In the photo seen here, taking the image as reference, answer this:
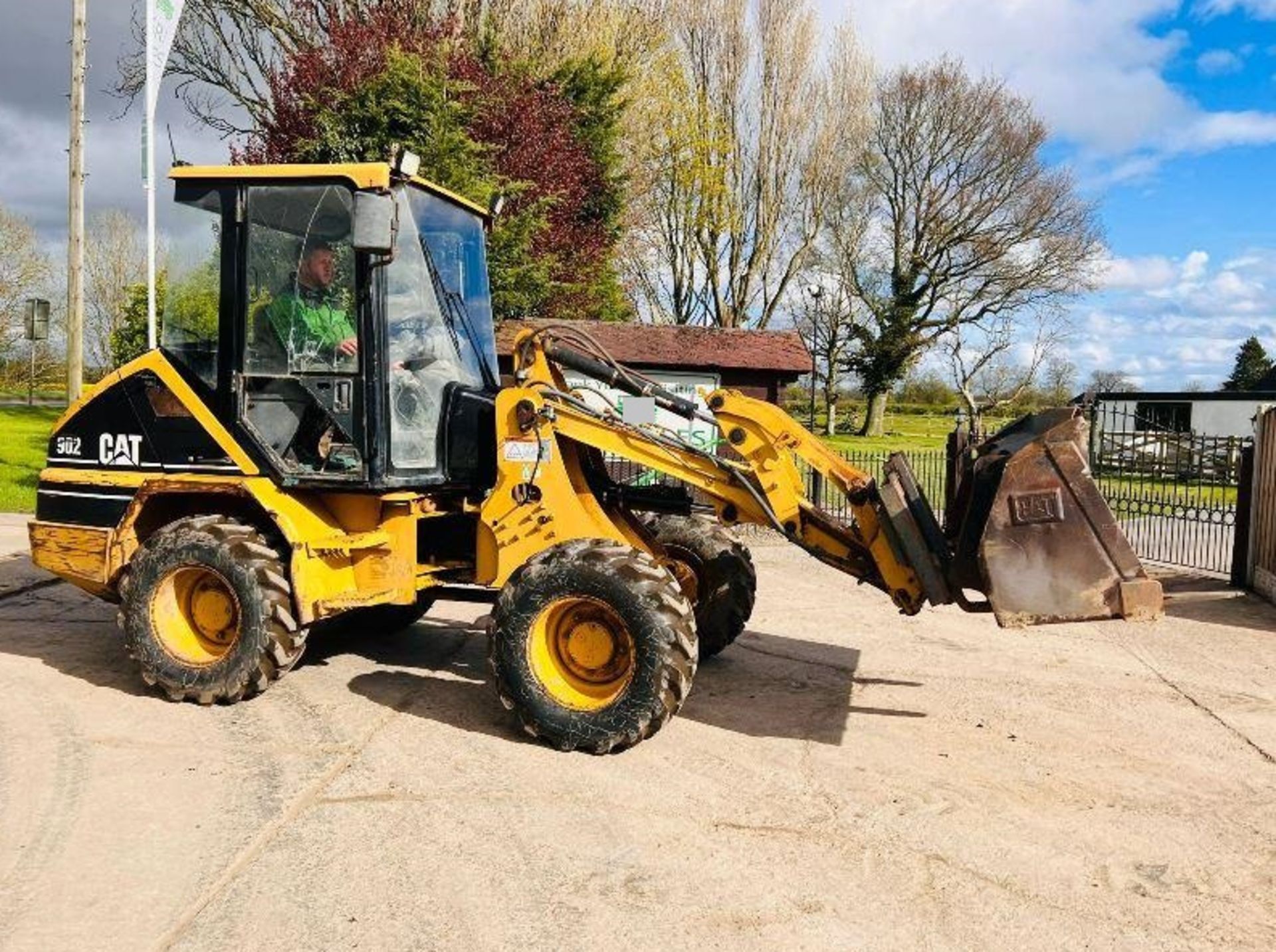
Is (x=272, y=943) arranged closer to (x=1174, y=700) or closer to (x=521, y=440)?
(x=521, y=440)

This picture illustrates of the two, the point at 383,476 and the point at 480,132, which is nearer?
the point at 383,476

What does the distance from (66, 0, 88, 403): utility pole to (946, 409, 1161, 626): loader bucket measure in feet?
48.2

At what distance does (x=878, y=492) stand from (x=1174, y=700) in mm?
2733

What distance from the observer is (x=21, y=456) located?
20203 mm

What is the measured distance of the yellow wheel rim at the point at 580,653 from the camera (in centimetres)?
519

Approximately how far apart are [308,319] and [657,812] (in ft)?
10.7

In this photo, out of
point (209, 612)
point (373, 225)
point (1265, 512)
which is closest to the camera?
point (373, 225)

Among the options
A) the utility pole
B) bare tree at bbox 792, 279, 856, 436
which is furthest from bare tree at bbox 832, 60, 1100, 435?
the utility pole

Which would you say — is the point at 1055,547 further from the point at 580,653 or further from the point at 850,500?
the point at 580,653

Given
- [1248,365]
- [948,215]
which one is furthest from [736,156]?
[1248,365]

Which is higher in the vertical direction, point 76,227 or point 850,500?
point 76,227

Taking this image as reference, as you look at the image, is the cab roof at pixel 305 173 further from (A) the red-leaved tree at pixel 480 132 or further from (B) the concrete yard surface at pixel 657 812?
(A) the red-leaved tree at pixel 480 132

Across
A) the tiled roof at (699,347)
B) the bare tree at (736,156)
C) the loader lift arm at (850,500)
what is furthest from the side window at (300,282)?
the bare tree at (736,156)

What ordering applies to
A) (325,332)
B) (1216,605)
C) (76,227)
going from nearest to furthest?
(325,332) → (1216,605) → (76,227)
